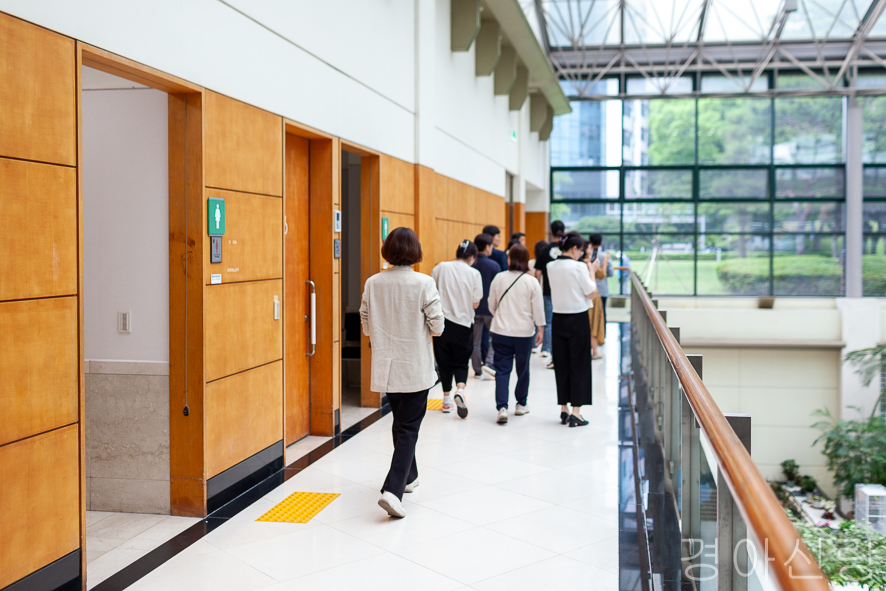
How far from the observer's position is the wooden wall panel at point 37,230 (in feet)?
8.73

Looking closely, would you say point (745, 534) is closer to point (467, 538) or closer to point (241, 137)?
point (467, 538)

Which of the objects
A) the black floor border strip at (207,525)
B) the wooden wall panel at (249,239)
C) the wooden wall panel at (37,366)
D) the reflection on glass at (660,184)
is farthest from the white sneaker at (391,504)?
the reflection on glass at (660,184)

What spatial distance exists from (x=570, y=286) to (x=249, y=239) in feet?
8.66

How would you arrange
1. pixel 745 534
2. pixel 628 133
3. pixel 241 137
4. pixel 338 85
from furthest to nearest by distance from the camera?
pixel 628 133, pixel 338 85, pixel 241 137, pixel 745 534

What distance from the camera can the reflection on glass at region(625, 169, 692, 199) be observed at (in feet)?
60.6

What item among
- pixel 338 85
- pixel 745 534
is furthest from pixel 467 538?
pixel 338 85

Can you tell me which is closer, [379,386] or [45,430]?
[45,430]

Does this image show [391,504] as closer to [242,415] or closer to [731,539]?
[242,415]

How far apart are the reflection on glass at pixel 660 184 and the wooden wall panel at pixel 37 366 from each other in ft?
55.7

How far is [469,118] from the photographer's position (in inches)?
411

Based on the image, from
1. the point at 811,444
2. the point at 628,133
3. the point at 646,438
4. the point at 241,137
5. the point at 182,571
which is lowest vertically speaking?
the point at 811,444

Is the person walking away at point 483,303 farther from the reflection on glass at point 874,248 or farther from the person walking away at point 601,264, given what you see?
the reflection on glass at point 874,248

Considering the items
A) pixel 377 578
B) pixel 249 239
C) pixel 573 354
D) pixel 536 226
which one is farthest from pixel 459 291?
pixel 536 226

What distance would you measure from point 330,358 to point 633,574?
3267mm
